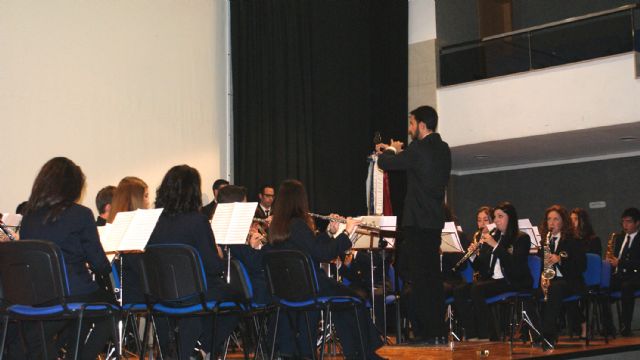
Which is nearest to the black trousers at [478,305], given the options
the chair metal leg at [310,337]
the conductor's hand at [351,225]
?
the conductor's hand at [351,225]

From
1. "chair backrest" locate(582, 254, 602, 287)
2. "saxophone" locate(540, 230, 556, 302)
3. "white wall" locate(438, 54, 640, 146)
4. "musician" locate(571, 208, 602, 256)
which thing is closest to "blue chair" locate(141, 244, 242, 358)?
"saxophone" locate(540, 230, 556, 302)

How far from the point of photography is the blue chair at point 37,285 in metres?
3.93

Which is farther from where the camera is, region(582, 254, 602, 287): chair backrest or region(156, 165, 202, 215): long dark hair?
region(582, 254, 602, 287): chair backrest

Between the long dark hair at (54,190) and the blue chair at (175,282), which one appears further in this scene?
the blue chair at (175,282)

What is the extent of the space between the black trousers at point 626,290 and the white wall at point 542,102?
1.72 m

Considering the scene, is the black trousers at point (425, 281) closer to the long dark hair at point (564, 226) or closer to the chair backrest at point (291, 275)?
the chair backrest at point (291, 275)

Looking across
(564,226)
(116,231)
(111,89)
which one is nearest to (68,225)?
(116,231)

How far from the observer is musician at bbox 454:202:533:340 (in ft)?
21.1

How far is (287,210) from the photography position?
5.13m

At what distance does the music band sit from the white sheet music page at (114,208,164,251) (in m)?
0.13

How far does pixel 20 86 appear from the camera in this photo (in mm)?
8023

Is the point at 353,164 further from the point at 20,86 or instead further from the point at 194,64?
the point at 20,86

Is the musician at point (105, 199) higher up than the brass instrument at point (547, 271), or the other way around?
the musician at point (105, 199)

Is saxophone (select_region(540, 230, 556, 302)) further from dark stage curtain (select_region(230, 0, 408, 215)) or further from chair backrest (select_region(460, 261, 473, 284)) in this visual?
dark stage curtain (select_region(230, 0, 408, 215))
